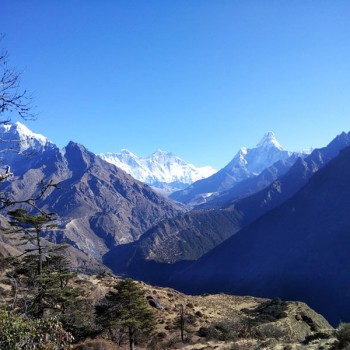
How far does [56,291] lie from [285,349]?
2191cm

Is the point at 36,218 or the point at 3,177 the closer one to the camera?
the point at 3,177

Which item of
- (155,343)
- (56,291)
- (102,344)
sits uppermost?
(56,291)

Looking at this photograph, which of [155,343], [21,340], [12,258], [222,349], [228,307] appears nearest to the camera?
[21,340]

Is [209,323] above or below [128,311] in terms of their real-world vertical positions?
below

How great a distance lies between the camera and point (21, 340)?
43.2 feet

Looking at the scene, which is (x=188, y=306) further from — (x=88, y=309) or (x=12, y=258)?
(x=12, y=258)

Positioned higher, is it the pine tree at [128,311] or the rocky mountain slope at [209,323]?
the pine tree at [128,311]

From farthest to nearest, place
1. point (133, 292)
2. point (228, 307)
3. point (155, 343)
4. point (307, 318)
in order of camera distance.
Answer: point (228, 307)
point (307, 318)
point (155, 343)
point (133, 292)

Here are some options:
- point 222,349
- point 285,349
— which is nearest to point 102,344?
point 222,349

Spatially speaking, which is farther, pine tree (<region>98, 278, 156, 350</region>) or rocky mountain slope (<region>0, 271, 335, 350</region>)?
rocky mountain slope (<region>0, 271, 335, 350</region>)

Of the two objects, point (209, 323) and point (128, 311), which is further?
point (209, 323)

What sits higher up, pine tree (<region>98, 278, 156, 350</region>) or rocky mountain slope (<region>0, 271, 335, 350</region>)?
pine tree (<region>98, 278, 156, 350</region>)

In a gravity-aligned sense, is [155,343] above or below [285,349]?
below

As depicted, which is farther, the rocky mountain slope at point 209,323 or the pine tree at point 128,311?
the rocky mountain slope at point 209,323
